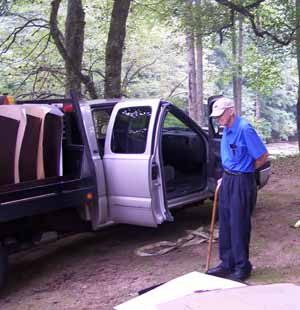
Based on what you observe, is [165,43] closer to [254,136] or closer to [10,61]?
[10,61]

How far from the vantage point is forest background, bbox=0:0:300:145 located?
11.0 metres

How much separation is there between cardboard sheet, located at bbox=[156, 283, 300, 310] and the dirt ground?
2.04 meters

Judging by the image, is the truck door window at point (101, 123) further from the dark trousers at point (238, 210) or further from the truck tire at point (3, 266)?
the dark trousers at point (238, 210)

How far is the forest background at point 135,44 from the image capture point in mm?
10969

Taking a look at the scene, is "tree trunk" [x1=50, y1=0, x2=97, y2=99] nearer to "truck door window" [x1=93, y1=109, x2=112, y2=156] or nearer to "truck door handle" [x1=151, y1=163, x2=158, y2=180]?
"truck door window" [x1=93, y1=109, x2=112, y2=156]

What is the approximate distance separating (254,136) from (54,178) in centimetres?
213

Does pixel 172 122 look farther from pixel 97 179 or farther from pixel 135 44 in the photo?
pixel 135 44

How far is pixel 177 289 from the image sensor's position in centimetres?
345

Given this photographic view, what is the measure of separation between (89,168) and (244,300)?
3.42 m

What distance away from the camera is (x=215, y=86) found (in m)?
38.3

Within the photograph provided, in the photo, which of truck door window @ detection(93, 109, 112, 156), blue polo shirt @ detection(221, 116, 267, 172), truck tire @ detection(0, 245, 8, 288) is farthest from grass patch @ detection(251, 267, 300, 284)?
truck door window @ detection(93, 109, 112, 156)

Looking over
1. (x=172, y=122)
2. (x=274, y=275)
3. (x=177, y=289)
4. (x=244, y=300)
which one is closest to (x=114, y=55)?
(x=172, y=122)

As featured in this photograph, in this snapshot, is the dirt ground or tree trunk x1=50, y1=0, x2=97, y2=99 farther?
tree trunk x1=50, y1=0, x2=97, y2=99

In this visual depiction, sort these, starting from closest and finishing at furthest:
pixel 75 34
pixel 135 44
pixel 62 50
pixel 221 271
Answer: pixel 221 271 < pixel 62 50 < pixel 75 34 < pixel 135 44
